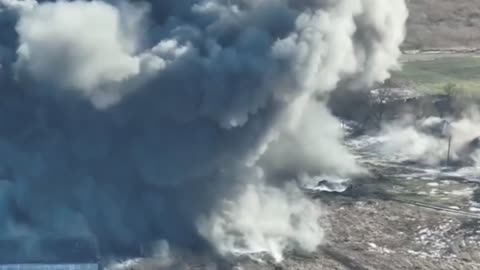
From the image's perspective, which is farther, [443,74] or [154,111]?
[443,74]

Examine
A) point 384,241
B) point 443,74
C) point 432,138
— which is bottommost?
point 384,241

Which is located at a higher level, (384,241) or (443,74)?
(443,74)

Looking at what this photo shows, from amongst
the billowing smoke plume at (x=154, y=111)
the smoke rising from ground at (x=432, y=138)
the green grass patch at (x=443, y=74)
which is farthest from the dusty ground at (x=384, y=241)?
the green grass patch at (x=443, y=74)

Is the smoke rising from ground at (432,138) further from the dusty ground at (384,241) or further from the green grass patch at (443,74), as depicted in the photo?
the dusty ground at (384,241)

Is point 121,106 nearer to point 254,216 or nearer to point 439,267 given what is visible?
point 254,216

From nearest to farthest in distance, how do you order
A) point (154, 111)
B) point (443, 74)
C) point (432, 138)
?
point (154, 111) < point (432, 138) < point (443, 74)

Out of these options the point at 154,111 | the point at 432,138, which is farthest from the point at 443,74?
the point at 154,111

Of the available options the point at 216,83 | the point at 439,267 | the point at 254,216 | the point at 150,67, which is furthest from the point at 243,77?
the point at 439,267

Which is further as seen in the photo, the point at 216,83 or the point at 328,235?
the point at 328,235

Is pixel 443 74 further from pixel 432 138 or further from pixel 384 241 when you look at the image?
pixel 384 241
